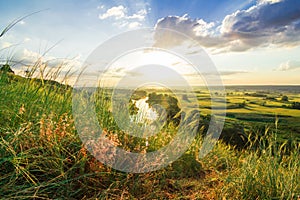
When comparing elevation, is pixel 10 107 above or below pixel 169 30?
below

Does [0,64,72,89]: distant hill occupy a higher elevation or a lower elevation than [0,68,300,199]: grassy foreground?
higher

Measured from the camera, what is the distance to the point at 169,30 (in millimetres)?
4012

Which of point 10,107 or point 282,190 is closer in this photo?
point 282,190

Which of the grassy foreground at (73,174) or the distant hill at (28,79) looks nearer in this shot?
the grassy foreground at (73,174)

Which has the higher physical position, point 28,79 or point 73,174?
point 28,79

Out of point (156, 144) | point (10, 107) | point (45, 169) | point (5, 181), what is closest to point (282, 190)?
point (156, 144)

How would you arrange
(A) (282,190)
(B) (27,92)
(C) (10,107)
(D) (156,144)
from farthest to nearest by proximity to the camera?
(D) (156,144) < (B) (27,92) < (C) (10,107) < (A) (282,190)

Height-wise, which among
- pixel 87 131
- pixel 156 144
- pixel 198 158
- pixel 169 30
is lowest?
pixel 198 158

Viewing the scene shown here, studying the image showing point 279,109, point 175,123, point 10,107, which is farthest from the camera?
point 175,123

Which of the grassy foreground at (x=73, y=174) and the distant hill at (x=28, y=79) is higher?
the distant hill at (x=28, y=79)

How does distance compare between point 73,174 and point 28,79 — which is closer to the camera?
point 73,174

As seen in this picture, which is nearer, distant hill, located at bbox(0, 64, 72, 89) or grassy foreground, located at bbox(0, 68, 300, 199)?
grassy foreground, located at bbox(0, 68, 300, 199)

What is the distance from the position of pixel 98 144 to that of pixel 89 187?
39 cm

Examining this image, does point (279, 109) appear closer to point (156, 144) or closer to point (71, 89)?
point (156, 144)
